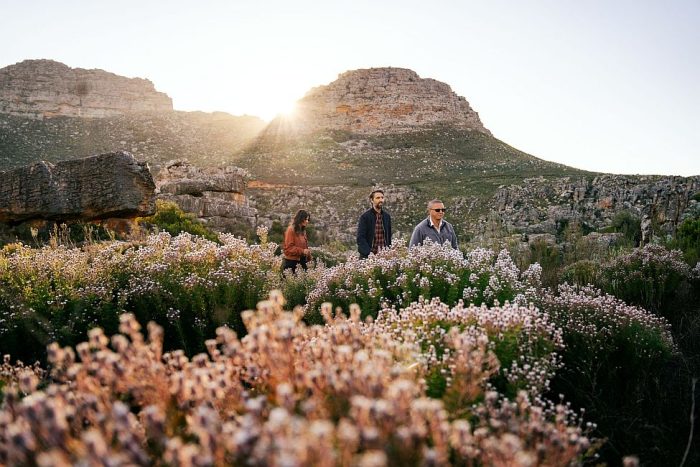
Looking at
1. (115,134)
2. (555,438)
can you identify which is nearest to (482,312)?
(555,438)

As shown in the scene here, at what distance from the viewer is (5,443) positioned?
1.61m

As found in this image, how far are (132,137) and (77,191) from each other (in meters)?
47.7

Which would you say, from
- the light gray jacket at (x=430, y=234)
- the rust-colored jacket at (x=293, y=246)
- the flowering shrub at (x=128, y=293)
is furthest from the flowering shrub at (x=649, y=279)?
the rust-colored jacket at (x=293, y=246)

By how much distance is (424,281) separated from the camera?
4.65 metres

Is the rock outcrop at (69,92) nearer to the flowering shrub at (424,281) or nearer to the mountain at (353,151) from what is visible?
the mountain at (353,151)

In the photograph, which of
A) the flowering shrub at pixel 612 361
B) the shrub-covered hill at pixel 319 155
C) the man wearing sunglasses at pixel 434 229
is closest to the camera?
the flowering shrub at pixel 612 361

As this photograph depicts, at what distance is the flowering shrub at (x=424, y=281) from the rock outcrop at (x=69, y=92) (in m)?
72.5

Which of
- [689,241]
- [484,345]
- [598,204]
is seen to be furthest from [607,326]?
[598,204]

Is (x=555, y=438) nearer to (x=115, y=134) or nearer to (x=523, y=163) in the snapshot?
(x=523, y=163)

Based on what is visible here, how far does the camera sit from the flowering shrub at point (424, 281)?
15.7 feet

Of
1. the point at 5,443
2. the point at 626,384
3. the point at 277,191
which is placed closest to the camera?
the point at 5,443

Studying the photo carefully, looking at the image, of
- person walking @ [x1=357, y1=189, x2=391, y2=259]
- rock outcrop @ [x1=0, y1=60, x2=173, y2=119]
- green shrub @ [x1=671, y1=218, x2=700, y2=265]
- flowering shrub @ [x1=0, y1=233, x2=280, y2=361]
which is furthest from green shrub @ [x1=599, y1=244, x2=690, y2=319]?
rock outcrop @ [x1=0, y1=60, x2=173, y2=119]

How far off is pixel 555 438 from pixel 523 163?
52.0 metres

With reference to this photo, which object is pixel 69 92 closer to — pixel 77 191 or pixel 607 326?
pixel 77 191
